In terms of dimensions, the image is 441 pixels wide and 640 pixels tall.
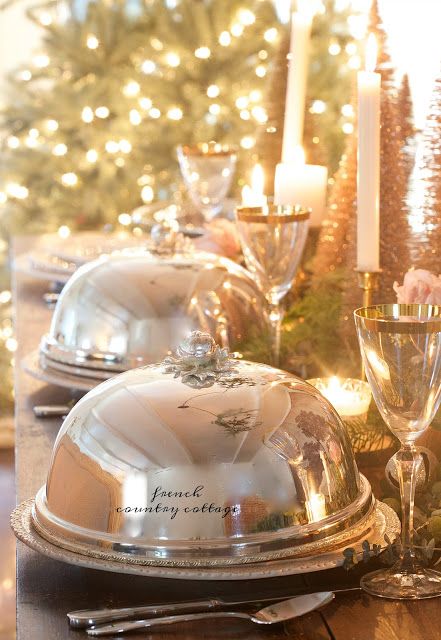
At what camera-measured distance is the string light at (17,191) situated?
464cm

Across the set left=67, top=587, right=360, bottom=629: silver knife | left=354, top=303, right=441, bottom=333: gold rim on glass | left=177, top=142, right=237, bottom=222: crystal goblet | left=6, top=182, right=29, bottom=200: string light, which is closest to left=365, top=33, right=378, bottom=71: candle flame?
left=354, top=303, right=441, bottom=333: gold rim on glass

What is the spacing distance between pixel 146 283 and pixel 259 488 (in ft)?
1.77

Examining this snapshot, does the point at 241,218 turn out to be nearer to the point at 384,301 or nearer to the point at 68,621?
the point at 384,301

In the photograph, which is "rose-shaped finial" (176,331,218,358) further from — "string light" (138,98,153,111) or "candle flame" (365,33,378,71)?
"string light" (138,98,153,111)

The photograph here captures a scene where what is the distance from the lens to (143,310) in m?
1.27

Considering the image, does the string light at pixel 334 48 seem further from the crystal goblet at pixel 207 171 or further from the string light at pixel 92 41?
the crystal goblet at pixel 207 171

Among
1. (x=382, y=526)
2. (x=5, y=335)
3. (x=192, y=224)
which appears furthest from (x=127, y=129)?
(x=382, y=526)

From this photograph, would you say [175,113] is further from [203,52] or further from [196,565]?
[196,565]

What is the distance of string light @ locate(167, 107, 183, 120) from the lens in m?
4.45

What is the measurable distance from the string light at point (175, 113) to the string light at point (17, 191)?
71 centimetres

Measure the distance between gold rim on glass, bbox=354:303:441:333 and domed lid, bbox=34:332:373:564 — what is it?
10cm

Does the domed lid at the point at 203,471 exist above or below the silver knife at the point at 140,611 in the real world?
above

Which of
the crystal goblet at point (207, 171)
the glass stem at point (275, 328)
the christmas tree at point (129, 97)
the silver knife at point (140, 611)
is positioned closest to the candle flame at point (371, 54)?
the glass stem at point (275, 328)

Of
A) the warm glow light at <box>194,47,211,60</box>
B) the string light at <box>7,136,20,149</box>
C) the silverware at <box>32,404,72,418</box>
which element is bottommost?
the silverware at <box>32,404,72,418</box>
